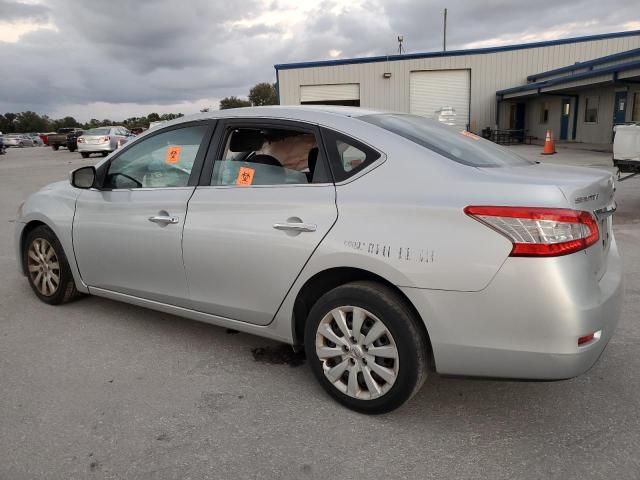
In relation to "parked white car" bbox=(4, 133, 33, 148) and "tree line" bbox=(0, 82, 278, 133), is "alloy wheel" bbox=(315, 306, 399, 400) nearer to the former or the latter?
"parked white car" bbox=(4, 133, 33, 148)

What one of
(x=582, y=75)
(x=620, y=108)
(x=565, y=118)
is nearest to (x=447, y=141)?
(x=582, y=75)

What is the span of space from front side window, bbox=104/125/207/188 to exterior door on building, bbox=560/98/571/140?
92.6ft

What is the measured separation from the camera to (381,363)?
2672mm

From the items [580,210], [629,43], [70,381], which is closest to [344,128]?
[580,210]

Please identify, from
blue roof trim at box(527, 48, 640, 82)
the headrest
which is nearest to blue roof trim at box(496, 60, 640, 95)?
blue roof trim at box(527, 48, 640, 82)

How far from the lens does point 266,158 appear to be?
3287 millimetres

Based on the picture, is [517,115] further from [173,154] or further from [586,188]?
[586,188]

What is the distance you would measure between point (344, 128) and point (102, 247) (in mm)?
2081

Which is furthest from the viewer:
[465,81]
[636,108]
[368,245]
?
[465,81]

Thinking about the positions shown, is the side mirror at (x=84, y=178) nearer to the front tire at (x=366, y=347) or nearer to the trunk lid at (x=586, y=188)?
the front tire at (x=366, y=347)

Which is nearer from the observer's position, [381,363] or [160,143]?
[381,363]

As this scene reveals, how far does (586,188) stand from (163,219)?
245cm

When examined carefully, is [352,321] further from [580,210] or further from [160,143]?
[160,143]

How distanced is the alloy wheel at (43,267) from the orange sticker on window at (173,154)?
1428 millimetres
